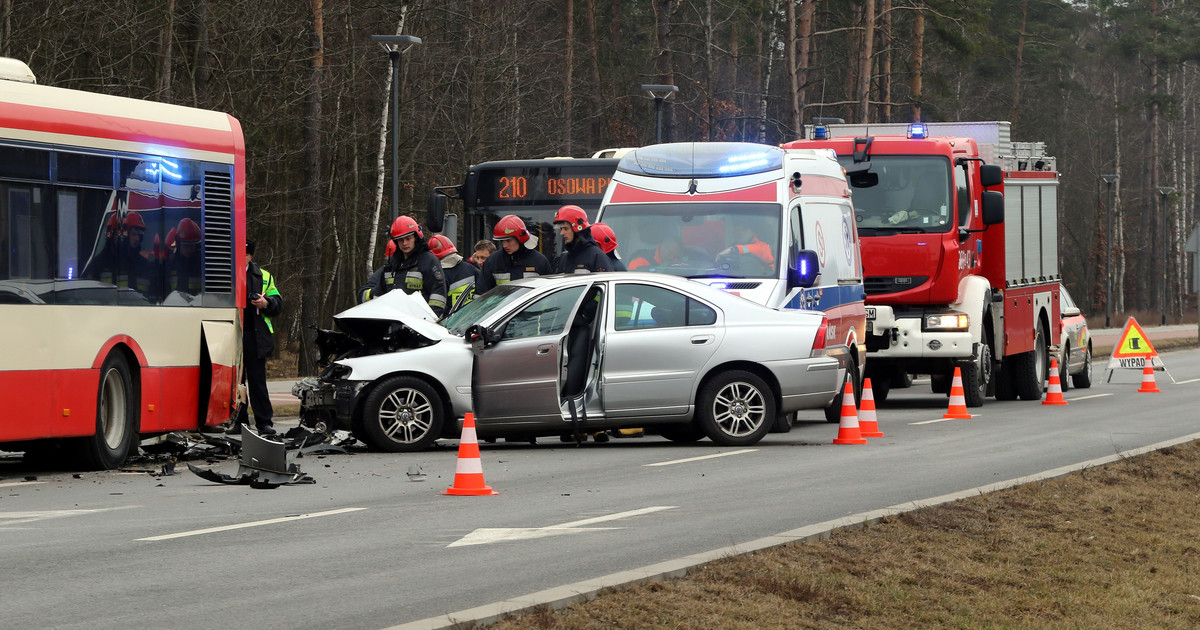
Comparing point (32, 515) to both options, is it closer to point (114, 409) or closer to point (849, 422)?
point (114, 409)

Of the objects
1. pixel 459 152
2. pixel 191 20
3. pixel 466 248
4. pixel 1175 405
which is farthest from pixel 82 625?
pixel 459 152

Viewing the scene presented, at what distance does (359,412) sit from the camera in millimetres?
14414

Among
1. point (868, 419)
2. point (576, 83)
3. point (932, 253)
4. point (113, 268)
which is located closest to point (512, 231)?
point (868, 419)

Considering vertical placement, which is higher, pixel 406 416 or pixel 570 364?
pixel 570 364

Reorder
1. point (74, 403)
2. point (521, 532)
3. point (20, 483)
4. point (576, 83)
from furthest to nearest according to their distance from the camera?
1. point (576, 83)
2. point (74, 403)
3. point (20, 483)
4. point (521, 532)

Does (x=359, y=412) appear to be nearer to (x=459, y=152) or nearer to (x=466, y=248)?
(x=466, y=248)

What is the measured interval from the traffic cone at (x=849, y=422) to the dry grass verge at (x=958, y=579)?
15.9 feet

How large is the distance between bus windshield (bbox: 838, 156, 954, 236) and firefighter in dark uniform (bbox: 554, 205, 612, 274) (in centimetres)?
603

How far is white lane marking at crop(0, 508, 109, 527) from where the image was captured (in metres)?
10.1

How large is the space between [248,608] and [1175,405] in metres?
17.6

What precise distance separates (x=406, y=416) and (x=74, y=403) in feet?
9.70

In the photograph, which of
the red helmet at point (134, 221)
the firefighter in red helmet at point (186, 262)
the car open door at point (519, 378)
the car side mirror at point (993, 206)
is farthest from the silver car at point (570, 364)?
the car side mirror at point (993, 206)

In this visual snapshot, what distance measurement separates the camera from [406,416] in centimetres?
1452

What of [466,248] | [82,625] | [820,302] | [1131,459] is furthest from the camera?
[466,248]
